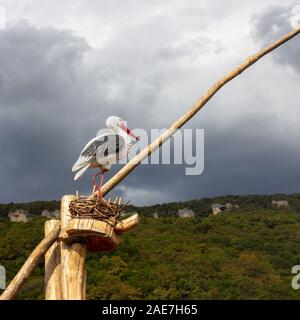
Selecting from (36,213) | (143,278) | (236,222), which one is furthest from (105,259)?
(36,213)

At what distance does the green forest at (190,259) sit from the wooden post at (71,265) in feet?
104

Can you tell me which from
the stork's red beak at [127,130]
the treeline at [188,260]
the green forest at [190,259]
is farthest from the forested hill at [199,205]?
the stork's red beak at [127,130]

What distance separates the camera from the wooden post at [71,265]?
907 cm

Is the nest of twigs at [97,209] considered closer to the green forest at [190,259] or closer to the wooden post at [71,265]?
the wooden post at [71,265]

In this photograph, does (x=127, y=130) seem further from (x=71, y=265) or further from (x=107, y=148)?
(x=71, y=265)

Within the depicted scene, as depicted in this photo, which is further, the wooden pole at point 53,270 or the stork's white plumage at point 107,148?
the stork's white plumage at point 107,148

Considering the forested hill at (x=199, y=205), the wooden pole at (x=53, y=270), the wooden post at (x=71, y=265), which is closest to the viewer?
Result: the wooden post at (x=71, y=265)

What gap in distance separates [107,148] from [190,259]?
4693 centimetres

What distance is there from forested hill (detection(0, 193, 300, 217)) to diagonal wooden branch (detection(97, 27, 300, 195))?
67.6 meters

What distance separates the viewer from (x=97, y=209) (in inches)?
363

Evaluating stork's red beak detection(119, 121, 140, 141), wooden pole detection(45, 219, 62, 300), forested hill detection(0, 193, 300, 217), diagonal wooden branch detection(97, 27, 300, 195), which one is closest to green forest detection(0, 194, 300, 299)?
forested hill detection(0, 193, 300, 217)

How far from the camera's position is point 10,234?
54688 mm

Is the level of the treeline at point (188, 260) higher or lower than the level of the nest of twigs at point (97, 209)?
higher
